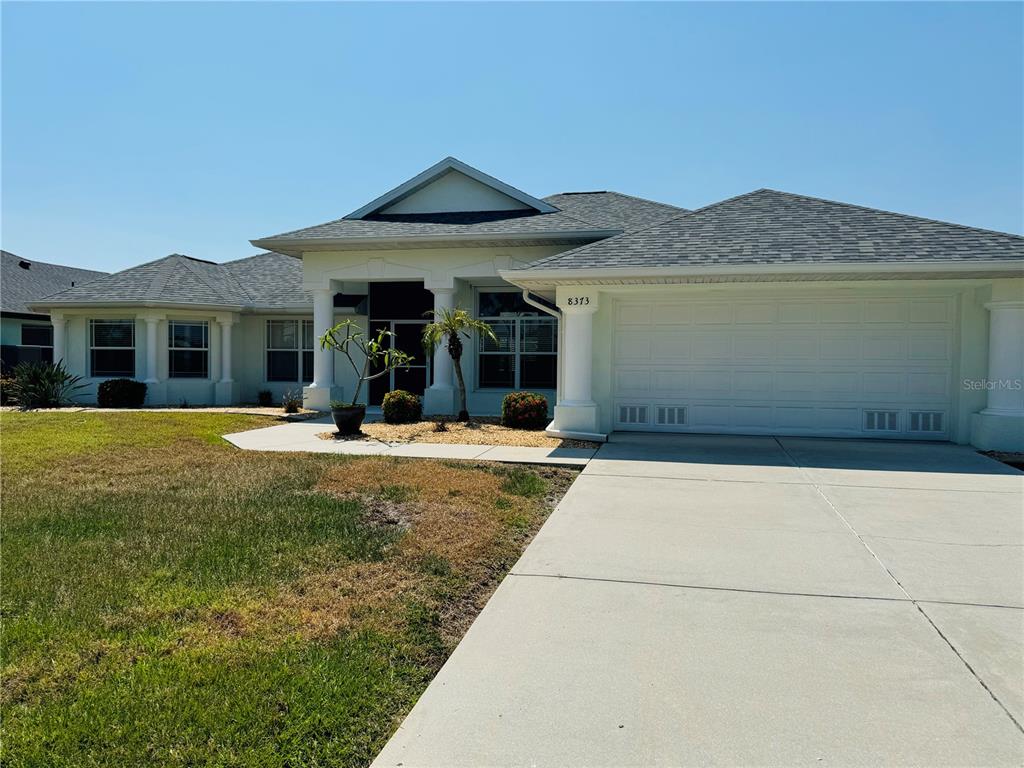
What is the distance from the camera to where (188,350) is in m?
18.8

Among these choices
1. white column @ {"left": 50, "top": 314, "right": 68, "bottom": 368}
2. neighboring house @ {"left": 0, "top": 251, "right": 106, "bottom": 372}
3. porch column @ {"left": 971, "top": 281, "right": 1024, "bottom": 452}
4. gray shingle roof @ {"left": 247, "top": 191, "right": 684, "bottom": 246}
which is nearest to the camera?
porch column @ {"left": 971, "top": 281, "right": 1024, "bottom": 452}

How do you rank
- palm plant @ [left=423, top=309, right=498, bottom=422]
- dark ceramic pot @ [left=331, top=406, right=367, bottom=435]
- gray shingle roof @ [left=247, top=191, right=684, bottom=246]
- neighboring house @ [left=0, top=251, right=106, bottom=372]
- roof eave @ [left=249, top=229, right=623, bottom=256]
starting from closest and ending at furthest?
dark ceramic pot @ [left=331, top=406, right=367, bottom=435]
palm plant @ [left=423, top=309, right=498, bottom=422]
roof eave @ [left=249, top=229, right=623, bottom=256]
gray shingle roof @ [left=247, top=191, right=684, bottom=246]
neighboring house @ [left=0, top=251, right=106, bottom=372]

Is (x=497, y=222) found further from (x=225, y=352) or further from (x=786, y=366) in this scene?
(x=225, y=352)

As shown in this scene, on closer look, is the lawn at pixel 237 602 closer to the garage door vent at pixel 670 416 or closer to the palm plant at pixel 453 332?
the garage door vent at pixel 670 416

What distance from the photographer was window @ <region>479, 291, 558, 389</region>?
16.0m

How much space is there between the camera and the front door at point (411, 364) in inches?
677

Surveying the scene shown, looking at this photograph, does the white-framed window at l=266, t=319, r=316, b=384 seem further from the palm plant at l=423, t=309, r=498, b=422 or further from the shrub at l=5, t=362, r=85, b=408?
the palm plant at l=423, t=309, r=498, b=422

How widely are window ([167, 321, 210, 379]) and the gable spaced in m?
6.52

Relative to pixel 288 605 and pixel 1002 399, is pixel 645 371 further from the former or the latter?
pixel 288 605

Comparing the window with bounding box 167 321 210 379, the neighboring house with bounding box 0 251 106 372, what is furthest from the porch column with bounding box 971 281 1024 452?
the neighboring house with bounding box 0 251 106 372

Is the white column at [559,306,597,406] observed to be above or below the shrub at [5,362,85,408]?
above

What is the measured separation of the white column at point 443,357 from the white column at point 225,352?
7.08 metres

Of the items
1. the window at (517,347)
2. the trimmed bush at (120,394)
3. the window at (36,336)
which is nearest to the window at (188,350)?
the trimmed bush at (120,394)

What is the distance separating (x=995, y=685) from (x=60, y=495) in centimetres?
846
